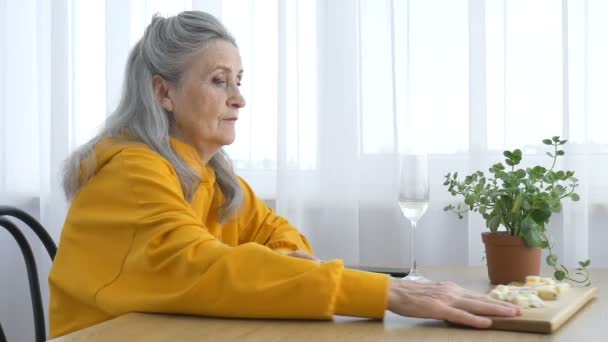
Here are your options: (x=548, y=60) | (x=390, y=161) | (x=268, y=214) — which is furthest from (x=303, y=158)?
(x=548, y=60)

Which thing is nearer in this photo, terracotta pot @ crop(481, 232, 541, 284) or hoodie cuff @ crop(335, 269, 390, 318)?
hoodie cuff @ crop(335, 269, 390, 318)

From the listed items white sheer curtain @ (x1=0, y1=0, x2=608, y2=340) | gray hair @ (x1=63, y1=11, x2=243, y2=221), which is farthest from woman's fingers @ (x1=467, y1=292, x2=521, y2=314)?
white sheer curtain @ (x1=0, y1=0, x2=608, y2=340)

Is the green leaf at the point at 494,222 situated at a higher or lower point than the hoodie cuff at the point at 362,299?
higher

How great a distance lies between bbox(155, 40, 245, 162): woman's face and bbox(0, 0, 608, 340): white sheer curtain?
2.25 feet

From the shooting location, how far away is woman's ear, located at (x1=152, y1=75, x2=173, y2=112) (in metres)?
1.71

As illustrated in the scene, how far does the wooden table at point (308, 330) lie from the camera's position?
1045mm

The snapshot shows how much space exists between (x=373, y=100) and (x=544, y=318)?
4.40 ft

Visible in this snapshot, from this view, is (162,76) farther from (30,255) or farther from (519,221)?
(519,221)

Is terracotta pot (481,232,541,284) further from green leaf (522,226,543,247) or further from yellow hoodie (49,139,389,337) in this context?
yellow hoodie (49,139,389,337)

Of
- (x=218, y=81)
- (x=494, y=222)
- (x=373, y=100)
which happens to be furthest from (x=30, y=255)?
(x=494, y=222)

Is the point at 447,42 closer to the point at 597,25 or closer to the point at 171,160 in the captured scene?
the point at 597,25

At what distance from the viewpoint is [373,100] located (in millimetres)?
2361

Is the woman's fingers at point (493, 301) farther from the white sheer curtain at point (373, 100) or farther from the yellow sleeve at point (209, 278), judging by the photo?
the white sheer curtain at point (373, 100)

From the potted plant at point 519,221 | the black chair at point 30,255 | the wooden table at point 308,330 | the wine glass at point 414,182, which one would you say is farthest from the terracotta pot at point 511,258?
the black chair at point 30,255
